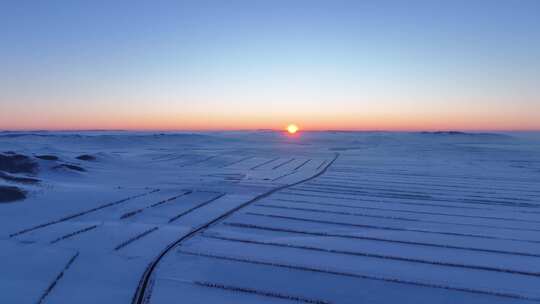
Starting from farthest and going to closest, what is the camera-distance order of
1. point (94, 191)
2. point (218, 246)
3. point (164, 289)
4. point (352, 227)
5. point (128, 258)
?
1. point (94, 191)
2. point (352, 227)
3. point (218, 246)
4. point (128, 258)
5. point (164, 289)

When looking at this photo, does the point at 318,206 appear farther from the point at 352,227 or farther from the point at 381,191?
the point at 381,191

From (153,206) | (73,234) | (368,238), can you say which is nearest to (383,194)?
(368,238)

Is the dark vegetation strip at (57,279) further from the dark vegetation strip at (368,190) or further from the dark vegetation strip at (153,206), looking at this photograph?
the dark vegetation strip at (368,190)

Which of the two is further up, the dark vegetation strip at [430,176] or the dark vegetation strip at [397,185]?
the dark vegetation strip at [430,176]

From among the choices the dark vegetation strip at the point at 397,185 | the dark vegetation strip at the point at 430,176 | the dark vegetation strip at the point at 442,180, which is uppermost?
the dark vegetation strip at the point at 430,176

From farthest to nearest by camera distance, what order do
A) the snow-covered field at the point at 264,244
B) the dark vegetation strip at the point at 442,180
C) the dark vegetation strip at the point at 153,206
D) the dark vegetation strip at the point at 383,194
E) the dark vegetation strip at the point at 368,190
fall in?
the dark vegetation strip at the point at 442,180 < the dark vegetation strip at the point at 368,190 < the dark vegetation strip at the point at 383,194 < the dark vegetation strip at the point at 153,206 < the snow-covered field at the point at 264,244

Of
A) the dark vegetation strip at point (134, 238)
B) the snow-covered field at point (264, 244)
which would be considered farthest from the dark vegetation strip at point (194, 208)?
the dark vegetation strip at point (134, 238)

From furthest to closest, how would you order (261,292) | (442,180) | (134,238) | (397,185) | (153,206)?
(442,180) < (397,185) < (153,206) < (134,238) < (261,292)

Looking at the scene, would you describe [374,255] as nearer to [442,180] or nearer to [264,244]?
[264,244]

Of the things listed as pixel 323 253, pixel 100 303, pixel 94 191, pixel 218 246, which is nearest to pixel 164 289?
pixel 100 303

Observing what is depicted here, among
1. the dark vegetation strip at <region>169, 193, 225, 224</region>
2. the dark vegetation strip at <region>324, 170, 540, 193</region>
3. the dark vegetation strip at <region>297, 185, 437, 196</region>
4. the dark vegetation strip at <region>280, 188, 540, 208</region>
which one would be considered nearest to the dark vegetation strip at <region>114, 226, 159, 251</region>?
the dark vegetation strip at <region>169, 193, 225, 224</region>

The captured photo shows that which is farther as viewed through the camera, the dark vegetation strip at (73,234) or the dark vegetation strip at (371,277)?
the dark vegetation strip at (73,234)
